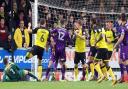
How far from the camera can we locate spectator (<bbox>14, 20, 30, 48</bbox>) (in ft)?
75.8

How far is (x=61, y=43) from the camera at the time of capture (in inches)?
881

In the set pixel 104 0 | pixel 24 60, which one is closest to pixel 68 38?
pixel 24 60

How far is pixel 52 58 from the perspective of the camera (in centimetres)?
2244

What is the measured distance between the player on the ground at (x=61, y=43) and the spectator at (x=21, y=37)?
4.68 feet

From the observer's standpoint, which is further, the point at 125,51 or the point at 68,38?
the point at 68,38

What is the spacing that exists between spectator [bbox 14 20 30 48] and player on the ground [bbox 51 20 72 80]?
1.43 metres

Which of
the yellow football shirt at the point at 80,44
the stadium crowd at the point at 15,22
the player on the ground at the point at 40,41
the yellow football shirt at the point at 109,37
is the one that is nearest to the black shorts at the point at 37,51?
the player on the ground at the point at 40,41

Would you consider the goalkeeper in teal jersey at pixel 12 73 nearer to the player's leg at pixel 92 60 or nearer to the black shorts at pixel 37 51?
the black shorts at pixel 37 51

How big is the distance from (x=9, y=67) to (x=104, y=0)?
729cm

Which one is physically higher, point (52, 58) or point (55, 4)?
point (55, 4)

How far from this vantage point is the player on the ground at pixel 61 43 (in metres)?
22.1

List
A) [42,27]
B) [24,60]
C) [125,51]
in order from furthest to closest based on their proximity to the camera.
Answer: [24,60]
[42,27]
[125,51]

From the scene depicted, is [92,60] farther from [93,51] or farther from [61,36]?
[61,36]

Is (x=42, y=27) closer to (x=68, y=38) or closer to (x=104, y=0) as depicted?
(x=68, y=38)
